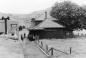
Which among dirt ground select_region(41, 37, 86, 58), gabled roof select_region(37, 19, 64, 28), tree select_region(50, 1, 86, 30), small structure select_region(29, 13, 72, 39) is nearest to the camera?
dirt ground select_region(41, 37, 86, 58)

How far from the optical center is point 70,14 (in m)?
46.6

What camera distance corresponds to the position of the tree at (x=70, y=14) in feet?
153

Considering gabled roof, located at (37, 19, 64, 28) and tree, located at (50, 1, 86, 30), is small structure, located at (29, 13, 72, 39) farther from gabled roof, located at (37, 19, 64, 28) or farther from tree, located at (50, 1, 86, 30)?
tree, located at (50, 1, 86, 30)

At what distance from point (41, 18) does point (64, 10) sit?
8.65m

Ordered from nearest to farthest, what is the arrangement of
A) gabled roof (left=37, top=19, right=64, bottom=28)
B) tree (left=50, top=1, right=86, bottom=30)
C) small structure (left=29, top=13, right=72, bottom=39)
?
1. small structure (left=29, top=13, right=72, bottom=39)
2. gabled roof (left=37, top=19, right=64, bottom=28)
3. tree (left=50, top=1, right=86, bottom=30)

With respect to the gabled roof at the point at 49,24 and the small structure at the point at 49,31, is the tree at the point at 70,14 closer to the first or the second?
the gabled roof at the point at 49,24

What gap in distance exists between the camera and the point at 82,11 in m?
47.9

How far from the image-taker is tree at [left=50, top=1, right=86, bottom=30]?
46.6 meters

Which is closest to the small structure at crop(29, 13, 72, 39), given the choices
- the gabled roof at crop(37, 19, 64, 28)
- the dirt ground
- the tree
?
the gabled roof at crop(37, 19, 64, 28)

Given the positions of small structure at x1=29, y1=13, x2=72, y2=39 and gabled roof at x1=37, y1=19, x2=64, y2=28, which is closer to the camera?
small structure at x1=29, y1=13, x2=72, y2=39

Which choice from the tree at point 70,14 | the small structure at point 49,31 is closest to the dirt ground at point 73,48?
the small structure at point 49,31

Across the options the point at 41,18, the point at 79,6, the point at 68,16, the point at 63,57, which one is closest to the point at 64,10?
the point at 68,16

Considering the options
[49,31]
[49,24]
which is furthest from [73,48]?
[49,24]

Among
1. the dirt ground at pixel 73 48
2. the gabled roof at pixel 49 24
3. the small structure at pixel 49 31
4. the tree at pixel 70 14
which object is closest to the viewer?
the dirt ground at pixel 73 48
